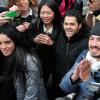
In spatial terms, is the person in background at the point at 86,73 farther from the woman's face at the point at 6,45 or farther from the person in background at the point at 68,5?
the person in background at the point at 68,5

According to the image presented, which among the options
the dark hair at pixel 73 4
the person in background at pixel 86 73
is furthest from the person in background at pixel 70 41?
the person in background at pixel 86 73

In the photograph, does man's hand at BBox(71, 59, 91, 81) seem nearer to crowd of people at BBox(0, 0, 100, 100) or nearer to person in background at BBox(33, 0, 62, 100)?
crowd of people at BBox(0, 0, 100, 100)

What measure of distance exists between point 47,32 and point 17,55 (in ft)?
1.97

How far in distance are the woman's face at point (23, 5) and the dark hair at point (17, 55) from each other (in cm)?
70

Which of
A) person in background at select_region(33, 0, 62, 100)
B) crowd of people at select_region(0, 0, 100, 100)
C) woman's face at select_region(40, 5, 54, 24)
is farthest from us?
woman's face at select_region(40, 5, 54, 24)

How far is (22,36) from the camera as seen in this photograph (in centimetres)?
375

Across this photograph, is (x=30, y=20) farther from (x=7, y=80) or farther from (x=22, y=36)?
(x=7, y=80)

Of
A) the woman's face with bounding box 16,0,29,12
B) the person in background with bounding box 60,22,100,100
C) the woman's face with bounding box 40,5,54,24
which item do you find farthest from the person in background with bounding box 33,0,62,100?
the person in background with bounding box 60,22,100,100

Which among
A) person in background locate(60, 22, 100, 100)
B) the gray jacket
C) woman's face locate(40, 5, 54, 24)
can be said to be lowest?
the gray jacket

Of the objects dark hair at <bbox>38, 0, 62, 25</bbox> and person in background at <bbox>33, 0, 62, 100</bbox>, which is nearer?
person in background at <bbox>33, 0, 62, 100</bbox>

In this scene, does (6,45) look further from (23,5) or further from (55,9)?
(23,5)

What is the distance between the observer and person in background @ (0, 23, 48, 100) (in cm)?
355

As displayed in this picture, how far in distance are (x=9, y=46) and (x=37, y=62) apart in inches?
12.9

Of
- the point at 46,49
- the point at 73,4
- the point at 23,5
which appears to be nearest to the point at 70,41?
the point at 46,49
